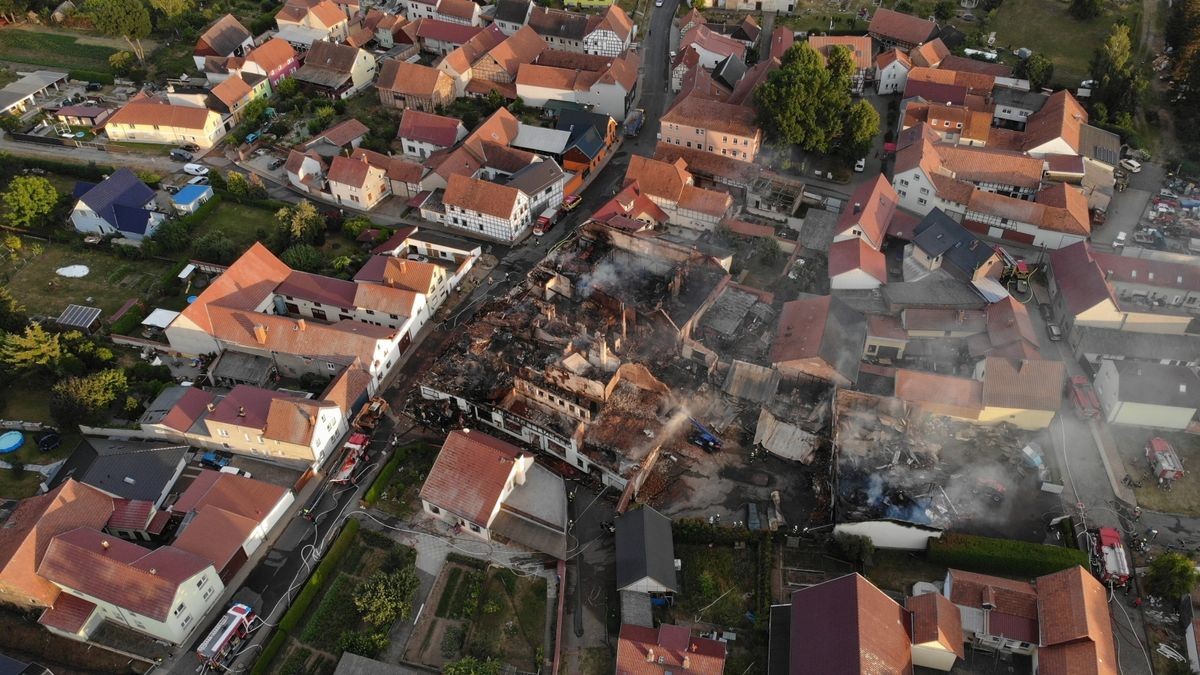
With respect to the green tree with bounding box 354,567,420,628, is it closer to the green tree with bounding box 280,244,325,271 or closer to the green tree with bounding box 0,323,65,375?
the green tree with bounding box 0,323,65,375

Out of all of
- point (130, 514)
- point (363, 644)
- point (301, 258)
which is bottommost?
point (363, 644)

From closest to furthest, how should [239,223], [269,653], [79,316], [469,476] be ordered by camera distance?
[269,653] < [469,476] < [79,316] < [239,223]

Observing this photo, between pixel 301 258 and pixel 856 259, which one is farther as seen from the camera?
pixel 301 258

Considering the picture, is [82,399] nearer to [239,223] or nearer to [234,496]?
[234,496]

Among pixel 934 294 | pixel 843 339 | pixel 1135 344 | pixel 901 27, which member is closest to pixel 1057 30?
pixel 901 27

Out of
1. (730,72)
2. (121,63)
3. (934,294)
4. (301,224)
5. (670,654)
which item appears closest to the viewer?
(670,654)

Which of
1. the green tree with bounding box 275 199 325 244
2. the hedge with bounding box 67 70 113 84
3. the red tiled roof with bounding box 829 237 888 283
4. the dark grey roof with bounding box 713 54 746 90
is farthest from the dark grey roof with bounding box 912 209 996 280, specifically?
the hedge with bounding box 67 70 113 84

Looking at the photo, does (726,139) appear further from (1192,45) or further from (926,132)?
(1192,45)
